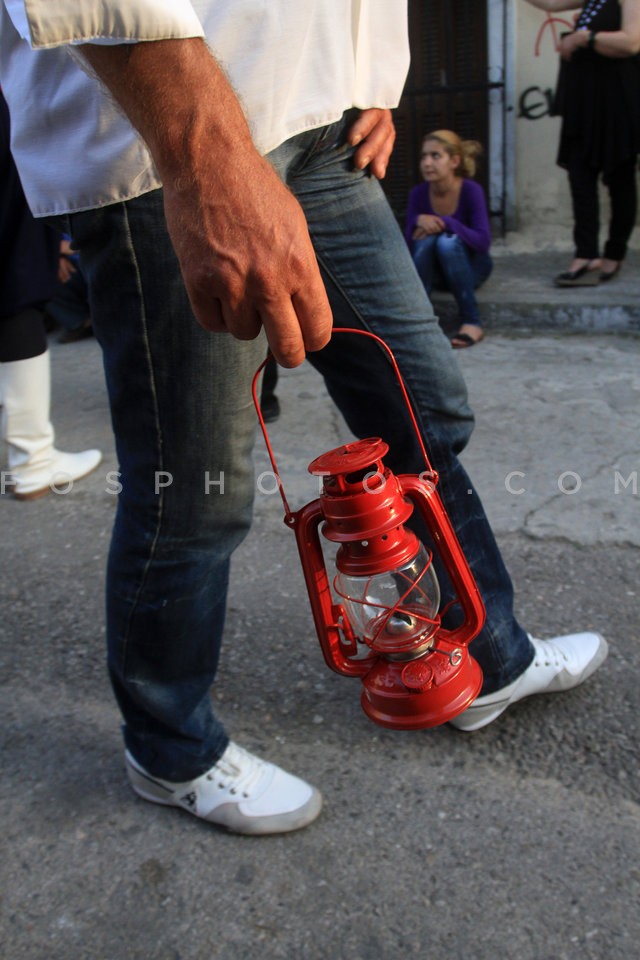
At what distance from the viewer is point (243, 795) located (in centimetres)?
167

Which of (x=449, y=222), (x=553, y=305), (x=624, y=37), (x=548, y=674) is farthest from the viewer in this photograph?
(x=449, y=222)

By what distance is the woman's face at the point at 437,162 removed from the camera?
4789 mm

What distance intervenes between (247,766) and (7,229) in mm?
1967

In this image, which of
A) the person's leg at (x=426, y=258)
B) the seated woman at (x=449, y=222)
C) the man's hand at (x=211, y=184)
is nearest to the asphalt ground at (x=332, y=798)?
the man's hand at (x=211, y=184)

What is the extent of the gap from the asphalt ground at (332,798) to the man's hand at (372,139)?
1110 millimetres

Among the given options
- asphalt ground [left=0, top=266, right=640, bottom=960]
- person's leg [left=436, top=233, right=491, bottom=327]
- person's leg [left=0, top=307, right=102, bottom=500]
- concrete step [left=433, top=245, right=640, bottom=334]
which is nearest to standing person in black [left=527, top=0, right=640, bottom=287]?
concrete step [left=433, top=245, right=640, bottom=334]

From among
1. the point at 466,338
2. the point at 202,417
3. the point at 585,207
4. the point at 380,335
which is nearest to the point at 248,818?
the point at 202,417

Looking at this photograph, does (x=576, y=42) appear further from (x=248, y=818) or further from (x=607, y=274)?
(x=248, y=818)

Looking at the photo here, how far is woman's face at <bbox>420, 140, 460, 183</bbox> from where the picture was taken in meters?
4.79

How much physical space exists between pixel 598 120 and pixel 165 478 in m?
4.07

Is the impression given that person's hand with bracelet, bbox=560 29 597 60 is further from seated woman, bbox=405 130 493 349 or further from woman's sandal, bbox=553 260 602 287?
woman's sandal, bbox=553 260 602 287

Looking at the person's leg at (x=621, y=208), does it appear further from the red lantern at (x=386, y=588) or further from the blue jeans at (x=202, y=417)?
the red lantern at (x=386, y=588)

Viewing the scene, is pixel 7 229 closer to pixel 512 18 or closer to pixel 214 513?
pixel 214 513

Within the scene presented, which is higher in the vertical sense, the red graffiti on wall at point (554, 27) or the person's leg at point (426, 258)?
the red graffiti on wall at point (554, 27)
